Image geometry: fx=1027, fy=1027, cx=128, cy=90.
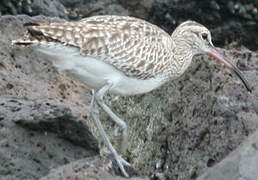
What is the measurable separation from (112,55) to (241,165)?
7.86 feet

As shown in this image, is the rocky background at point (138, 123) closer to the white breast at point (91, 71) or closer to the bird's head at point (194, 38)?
the bird's head at point (194, 38)

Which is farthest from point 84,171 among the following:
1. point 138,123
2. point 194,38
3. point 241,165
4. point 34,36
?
point 194,38

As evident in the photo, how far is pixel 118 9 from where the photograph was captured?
617 inches

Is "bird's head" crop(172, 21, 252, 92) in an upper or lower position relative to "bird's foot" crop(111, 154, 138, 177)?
upper

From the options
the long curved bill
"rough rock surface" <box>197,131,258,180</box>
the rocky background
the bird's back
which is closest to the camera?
"rough rock surface" <box>197,131,258,180</box>

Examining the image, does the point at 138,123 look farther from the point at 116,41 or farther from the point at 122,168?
the point at 122,168

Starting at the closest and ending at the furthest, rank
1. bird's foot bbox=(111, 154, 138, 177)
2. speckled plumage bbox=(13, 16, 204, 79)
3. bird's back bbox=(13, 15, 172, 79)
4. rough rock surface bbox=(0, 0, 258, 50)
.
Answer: bird's foot bbox=(111, 154, 138, 177)
bird's back bbox=(13, 15, 172, 79)
speckled plumage bbox=(13, 16, 204, 79)
rough rock surface bbox=(0, 0, 258, 50)

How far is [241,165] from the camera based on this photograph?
8.12 metres

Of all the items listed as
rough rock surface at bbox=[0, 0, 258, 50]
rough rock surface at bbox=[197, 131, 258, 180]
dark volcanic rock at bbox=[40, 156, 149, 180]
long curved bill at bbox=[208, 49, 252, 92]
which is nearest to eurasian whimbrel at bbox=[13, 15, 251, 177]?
long curved bill at bbox=[208, 49, 252, 92]

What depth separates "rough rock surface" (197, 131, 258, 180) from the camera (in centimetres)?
809

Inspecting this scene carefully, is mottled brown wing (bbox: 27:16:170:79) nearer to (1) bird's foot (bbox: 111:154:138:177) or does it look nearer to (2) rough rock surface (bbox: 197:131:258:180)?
(1) bird's foot (bbox: 111:154:138:177)

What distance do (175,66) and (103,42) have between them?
109 cm

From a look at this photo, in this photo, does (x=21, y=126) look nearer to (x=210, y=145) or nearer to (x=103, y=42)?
Answer: (x=103, y=42)

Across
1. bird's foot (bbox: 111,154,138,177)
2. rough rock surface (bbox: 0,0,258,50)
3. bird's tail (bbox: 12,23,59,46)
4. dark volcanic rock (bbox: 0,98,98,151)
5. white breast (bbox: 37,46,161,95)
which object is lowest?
rough rock surface (bbox: 0,0,258,50)
